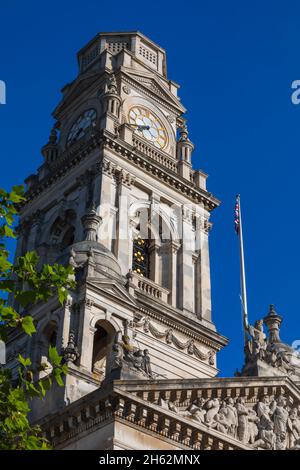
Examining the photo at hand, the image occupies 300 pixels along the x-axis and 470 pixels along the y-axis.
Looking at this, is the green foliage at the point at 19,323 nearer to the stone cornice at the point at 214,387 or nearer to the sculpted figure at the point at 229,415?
the stone cornice at the point at 214,387

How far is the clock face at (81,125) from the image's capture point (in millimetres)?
63222

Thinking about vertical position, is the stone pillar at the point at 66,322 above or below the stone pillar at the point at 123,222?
below

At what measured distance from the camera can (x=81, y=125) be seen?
211 feet

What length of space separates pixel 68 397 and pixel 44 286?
12.5 metres

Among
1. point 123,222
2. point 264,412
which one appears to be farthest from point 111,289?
point 123,222

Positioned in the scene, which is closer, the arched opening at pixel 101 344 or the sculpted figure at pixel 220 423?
the sculpted figure at pixel 220 423

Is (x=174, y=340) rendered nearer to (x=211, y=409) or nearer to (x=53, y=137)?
(x=211, y=409)

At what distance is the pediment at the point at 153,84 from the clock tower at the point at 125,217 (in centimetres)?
7

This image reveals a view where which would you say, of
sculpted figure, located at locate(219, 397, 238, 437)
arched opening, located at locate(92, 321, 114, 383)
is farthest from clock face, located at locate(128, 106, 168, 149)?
sculpted figure, located at locate(219, 397, 238, 437)

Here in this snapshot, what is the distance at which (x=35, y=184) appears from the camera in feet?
208

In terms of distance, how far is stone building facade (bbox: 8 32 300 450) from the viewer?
3288cm

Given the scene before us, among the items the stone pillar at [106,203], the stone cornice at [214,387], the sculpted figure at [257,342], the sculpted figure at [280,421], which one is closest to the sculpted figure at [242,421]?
the stone cornice at [214,387]
